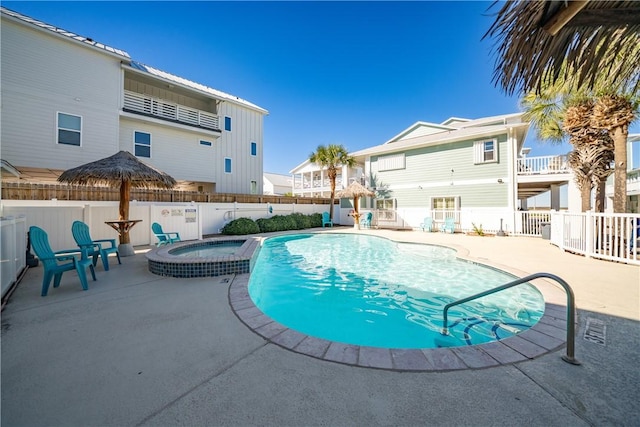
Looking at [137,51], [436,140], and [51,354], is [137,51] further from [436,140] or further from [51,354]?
[436,140]

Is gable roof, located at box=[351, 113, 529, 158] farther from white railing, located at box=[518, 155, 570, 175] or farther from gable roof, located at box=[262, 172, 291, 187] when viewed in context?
gable roof, located at box=[262, 172, 291, 187]

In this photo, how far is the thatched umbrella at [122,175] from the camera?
696 centimetres

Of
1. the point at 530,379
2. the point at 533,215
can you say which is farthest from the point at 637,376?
Answer: the point at 533,215

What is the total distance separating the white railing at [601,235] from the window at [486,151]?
615cm

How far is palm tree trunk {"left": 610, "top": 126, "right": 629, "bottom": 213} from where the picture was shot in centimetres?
736

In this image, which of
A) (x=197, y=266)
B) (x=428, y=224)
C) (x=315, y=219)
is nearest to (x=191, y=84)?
(x=315, y=219)

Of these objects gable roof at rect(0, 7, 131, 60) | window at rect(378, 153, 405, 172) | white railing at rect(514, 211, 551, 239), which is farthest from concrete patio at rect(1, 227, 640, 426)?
window at rect(378, 153, 405, 172)

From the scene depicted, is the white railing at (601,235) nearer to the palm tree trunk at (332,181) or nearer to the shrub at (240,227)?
the palm tree trunk at (332,181)

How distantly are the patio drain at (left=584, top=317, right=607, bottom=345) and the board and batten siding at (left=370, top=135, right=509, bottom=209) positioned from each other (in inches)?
482

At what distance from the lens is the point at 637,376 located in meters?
2.07

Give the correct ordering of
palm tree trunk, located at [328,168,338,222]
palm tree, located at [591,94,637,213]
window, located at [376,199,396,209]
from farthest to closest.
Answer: palm tree trunk, located at [328,168,338,222]
window, located at [376,199,396,209]
palm tree, located at [591,94,637,213]

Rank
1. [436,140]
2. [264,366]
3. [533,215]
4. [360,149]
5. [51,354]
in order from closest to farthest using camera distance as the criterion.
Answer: [264,366] → [51,354] → [533,215] → [436,140] → [360,149]

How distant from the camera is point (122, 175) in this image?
23.0 feet

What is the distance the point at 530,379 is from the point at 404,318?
83.9 inches
